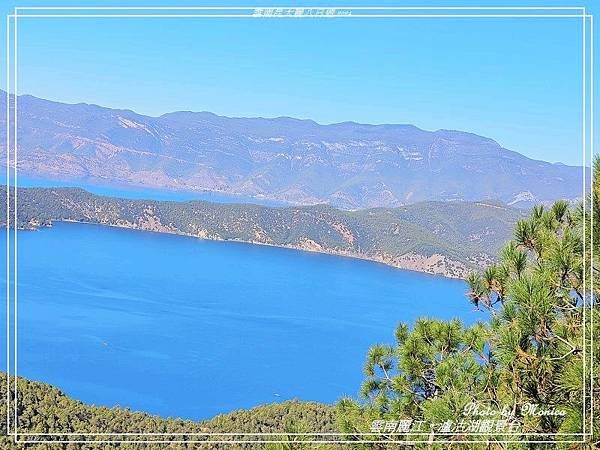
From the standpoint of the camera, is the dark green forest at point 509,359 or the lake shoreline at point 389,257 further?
the lake shoreline at point 389,257

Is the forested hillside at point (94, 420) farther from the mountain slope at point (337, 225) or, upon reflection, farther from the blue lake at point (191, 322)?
the mountain slope at point (337, 225)

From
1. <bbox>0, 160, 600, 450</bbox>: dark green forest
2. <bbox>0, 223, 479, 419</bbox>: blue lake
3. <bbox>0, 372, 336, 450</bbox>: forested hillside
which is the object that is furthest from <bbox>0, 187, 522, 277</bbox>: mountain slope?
<bbox>0, 160, 600, 450</bbox>: dark green forest

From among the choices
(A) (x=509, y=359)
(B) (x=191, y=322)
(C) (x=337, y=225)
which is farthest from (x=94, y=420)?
(C) (x=337, y=225)

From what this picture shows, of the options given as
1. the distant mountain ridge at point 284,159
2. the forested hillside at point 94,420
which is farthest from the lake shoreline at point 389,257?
the forested hillside at point 94,420

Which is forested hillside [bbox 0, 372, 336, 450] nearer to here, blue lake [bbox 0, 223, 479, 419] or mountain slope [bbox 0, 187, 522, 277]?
blue lake [bbox 0, 223, 479, 419]

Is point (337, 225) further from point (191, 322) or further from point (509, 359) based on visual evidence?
point (509, 359)

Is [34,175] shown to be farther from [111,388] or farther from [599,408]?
[599,408]
